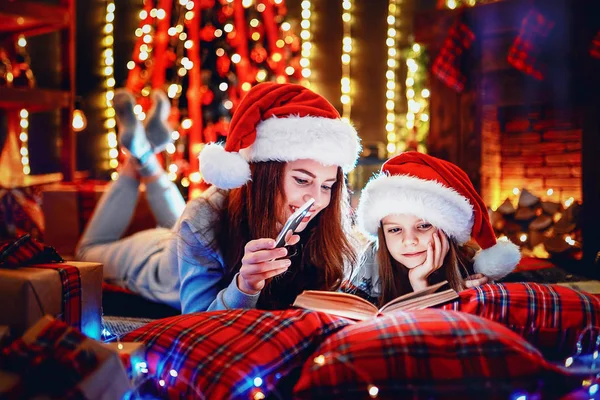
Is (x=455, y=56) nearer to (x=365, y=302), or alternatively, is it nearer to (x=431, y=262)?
(x=431, y=262)

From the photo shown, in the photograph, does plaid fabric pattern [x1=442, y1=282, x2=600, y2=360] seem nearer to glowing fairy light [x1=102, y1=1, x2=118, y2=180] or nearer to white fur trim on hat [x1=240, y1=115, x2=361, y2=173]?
white fur trim on hat [x1=240, y1=115, x2=361, y2=173]

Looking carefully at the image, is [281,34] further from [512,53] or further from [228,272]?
[228,272]

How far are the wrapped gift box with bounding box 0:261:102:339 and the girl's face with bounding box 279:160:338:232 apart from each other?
511 mm

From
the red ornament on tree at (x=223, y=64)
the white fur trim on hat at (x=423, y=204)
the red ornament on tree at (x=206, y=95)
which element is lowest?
the white fur trim on hat at (x=423, y=204)

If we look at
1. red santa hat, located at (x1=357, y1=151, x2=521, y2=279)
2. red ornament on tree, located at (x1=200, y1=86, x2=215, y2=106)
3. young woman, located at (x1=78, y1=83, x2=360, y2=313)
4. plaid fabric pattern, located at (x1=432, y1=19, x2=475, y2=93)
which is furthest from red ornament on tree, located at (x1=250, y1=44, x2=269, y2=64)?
red santa hat, located at (x1=357, y1=151, x2=521, y2=279)

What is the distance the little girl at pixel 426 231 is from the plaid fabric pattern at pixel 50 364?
0.76 metres

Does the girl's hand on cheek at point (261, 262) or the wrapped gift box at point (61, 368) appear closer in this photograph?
the wrapped gift box at point (61, 368)

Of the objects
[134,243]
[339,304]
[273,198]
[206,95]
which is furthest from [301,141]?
[206,95]

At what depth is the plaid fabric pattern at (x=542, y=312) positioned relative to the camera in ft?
4.00

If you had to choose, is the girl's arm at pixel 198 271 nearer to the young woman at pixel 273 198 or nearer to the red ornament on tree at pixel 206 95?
the young woman at pixel 273 198

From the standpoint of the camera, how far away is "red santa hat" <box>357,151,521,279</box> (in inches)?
57.0

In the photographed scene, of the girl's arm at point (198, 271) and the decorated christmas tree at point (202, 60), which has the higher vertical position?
the decorated christmas tree at point (202, 60)

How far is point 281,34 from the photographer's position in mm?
4812

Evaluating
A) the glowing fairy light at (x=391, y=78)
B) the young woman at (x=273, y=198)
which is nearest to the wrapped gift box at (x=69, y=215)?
the young woman at (x=273, y=198)
